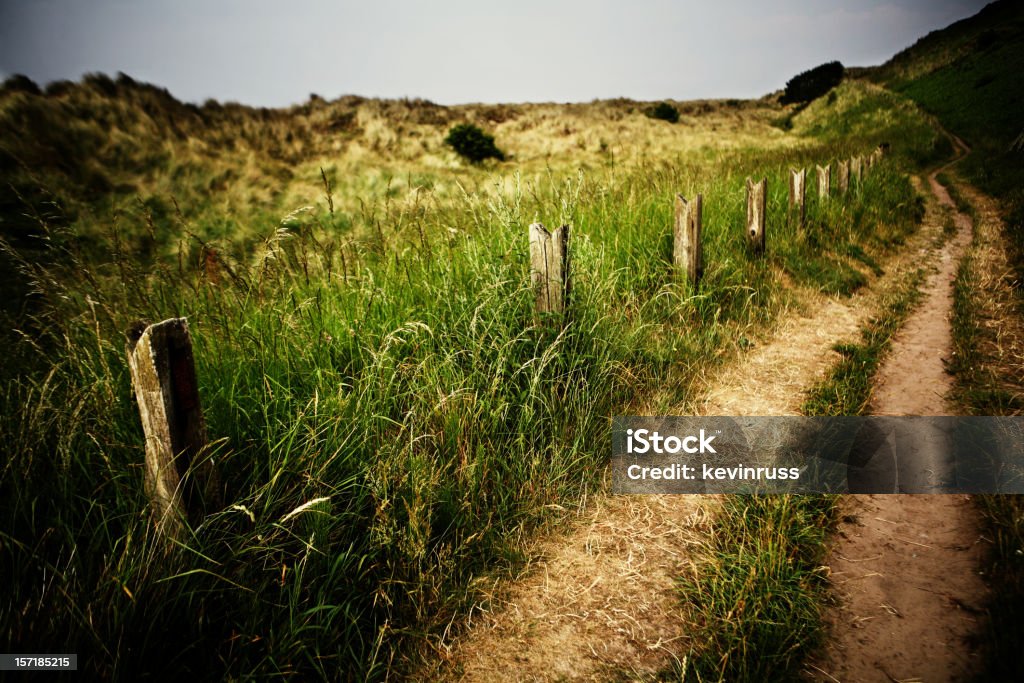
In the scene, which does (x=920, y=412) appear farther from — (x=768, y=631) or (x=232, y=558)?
(x=232, y=558)

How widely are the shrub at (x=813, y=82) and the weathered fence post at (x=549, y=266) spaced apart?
53.5 meters

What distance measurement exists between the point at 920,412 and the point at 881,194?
7731mm

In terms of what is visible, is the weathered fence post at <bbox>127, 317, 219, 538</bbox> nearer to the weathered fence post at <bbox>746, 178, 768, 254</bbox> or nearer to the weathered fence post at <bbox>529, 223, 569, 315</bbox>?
the weathered fence post at <bbox>529, 223, 569, 315</bbox>

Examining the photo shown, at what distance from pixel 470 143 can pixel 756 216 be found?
13.6m

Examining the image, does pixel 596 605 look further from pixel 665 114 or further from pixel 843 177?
pixel 665 114

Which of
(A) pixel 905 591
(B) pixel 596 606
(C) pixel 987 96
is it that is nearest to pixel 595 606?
(B) pixel 596 606

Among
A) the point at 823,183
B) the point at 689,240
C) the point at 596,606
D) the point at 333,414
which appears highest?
the point at 823,183

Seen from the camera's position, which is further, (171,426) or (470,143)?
(470,143)

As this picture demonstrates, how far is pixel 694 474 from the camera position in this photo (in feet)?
8.52

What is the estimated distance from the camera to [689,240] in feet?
14.4

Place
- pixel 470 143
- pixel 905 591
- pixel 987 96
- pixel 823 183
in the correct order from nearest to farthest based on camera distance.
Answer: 1. pixel 905 591
2. pixel 823 183
3. pixel 470 143
4. pixel 987 96

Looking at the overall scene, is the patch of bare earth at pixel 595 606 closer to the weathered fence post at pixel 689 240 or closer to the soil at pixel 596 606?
the soil at pixel 596 606

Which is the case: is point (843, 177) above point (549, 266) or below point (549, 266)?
above

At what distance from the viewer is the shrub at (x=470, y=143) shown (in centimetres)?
1661
